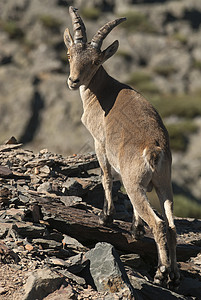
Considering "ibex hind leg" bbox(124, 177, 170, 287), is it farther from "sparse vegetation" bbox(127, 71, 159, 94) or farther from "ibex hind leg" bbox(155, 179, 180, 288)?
"sparse vegetation" bbox(127, 71, 159, 94)

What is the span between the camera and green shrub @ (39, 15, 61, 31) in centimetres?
4075

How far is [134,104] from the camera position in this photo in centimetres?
859

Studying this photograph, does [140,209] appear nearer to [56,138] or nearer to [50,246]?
[50,246]

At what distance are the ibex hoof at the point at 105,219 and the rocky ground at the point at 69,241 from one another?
0.11 m

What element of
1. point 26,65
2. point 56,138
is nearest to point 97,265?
point 56,138

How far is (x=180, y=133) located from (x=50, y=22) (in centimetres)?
1650

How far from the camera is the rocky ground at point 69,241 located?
6.52 metres

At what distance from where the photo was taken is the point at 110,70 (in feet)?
133

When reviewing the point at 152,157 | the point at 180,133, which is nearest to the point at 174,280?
the point at 152,157

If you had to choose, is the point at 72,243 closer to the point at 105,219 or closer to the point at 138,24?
the point at 105,219

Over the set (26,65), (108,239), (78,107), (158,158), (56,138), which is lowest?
(108,239)

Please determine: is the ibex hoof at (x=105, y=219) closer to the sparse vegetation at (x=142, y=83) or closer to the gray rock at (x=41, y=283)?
the gray rock at (x=41, y=283)

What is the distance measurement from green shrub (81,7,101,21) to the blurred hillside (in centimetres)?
5

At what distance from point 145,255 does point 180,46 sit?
137 ft
